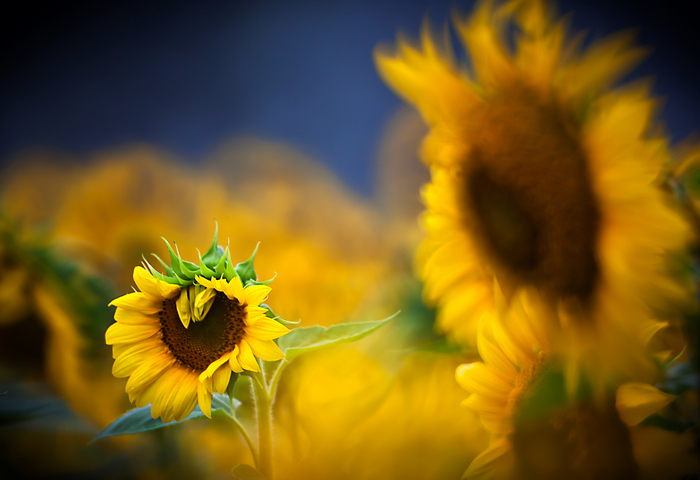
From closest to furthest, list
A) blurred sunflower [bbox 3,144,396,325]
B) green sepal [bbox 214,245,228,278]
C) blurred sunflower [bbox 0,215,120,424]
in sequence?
1. green sepal [bbox 214,245,228,278]
2. blurred sunflower [bbox 0,215,120,424]
3. blurred sunflower [bbox 3,144,396,325]

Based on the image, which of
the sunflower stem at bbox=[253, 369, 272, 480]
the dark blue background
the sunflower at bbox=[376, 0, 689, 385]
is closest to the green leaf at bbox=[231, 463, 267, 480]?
the sunflower stem at bbox=[253, 369, 272, 480]

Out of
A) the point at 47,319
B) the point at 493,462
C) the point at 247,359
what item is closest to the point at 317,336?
the point at 247,359

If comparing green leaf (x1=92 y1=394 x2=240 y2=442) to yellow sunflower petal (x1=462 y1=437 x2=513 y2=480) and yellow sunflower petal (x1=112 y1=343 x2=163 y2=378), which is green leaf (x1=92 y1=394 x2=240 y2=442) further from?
yellow sunflower petal (x1=462 y1=437 x2=513 y2=480)

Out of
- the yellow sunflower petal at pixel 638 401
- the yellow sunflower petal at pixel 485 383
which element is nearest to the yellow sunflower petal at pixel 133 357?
the yellow sunflower petal at pixel 485 383

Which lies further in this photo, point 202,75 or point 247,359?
point 202,75

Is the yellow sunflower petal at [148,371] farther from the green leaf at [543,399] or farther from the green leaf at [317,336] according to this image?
the green leaf at [543,399]

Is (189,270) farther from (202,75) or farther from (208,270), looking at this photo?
(202,75)
